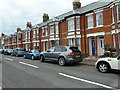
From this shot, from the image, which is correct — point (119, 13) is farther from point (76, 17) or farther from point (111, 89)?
point (111, 89)

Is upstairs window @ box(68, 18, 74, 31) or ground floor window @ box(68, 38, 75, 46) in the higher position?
upstairs window @ box(68, 18, 74, 31)

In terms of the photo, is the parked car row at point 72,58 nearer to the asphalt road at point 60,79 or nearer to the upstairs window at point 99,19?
the asphalt road at point 60,79

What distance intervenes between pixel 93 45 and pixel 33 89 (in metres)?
13.8

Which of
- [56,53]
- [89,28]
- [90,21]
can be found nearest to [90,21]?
[90,21]

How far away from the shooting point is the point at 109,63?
24.7 ft

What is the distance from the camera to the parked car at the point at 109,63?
23.6 feet

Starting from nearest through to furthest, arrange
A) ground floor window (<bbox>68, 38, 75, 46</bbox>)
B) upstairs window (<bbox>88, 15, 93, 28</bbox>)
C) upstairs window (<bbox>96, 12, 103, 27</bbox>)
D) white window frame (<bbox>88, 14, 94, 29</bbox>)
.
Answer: upstairs window (<bbox>96, 12, 103, 27</bbox>) → white window frame (<bbox>88, 14, 94, 29</bbox>) → upstairs window (<bbox>88, 15, 93, 28</bbox>) → ground floor window (<bbox>68, 38, 75, 46</bbox>)

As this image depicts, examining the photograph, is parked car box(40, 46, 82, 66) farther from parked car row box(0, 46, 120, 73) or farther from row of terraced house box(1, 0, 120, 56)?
row of terraced house box(1, 0, 120, 56)

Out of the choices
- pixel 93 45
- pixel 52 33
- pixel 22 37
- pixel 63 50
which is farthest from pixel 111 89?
pixel 22 37

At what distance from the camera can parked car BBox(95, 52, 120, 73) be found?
719 centimetres

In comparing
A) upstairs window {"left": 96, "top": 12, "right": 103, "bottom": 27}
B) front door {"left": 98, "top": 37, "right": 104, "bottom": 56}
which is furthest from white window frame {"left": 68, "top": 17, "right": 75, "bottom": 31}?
front door {"left": 98, "top": 37, "right": 104, "bottom": 56}

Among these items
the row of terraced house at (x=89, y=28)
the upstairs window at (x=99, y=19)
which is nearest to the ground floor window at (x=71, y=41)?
the row of terraced house at (x=89, y=28)

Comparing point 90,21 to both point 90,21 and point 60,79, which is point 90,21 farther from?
point 60,79

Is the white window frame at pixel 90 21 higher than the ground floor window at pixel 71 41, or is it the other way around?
the white window frame at pixel 90 21
